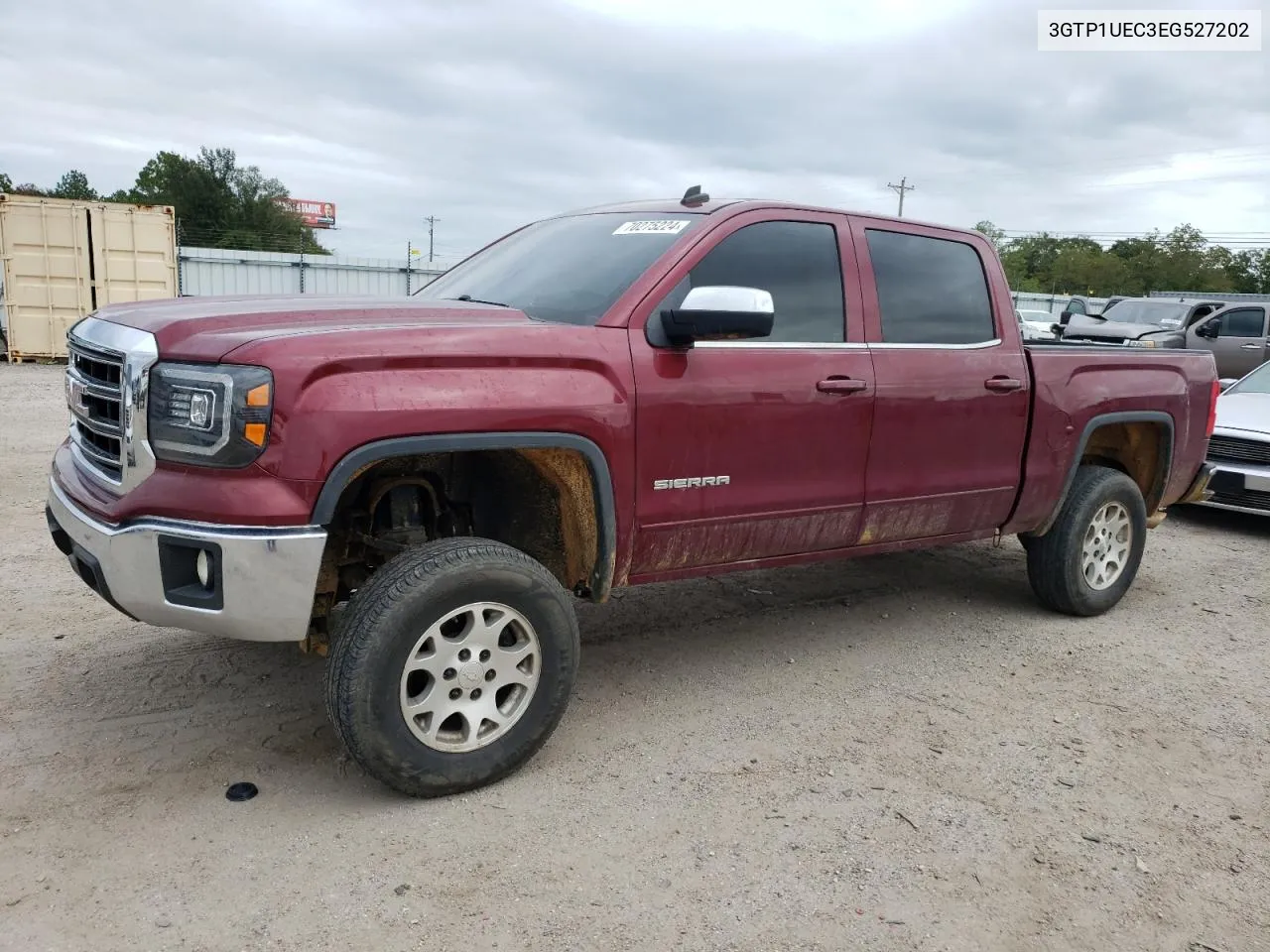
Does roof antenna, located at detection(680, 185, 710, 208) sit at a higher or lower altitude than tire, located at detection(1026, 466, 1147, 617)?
higher

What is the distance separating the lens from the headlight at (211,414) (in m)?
2.75

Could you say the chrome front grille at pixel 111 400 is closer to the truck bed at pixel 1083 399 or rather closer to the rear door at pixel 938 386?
the rear door at pixel 938 386

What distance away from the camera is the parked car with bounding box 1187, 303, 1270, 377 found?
15.0 meters

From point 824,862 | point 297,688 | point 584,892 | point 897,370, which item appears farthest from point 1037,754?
point 297,688

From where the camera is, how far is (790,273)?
4.00 meters

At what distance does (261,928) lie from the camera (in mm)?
2525

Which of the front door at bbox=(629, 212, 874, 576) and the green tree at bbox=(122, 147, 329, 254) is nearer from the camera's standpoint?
the front door at bbox=(629, 212, 874, 576)

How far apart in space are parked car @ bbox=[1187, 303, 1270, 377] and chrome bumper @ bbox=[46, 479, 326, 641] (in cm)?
1534

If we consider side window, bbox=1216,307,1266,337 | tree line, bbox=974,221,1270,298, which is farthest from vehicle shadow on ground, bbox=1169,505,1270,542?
tree line, bbox=974,221,1270,298

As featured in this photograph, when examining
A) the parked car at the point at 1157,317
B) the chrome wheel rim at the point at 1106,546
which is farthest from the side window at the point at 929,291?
the parked car at the point at 1157,317

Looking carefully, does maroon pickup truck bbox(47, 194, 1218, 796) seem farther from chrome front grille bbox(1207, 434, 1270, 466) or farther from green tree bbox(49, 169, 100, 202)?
green tree bbox(49, 169, 100, 202)

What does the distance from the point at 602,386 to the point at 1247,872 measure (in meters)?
2.44

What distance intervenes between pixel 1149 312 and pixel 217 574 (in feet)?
58.4

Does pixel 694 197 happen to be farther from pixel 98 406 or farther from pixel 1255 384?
pixel 1255 384
